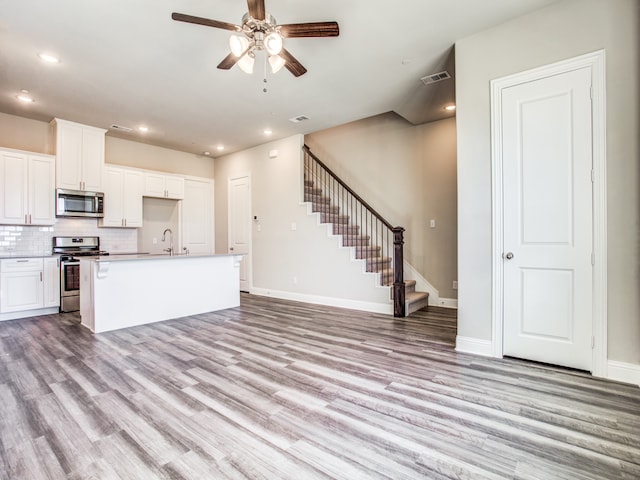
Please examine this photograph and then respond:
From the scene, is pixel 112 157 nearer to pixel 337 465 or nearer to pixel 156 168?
pixel 156 168

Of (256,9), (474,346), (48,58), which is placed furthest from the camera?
(48,58)

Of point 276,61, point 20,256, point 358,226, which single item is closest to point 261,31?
point 276,61

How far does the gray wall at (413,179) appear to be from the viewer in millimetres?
5219

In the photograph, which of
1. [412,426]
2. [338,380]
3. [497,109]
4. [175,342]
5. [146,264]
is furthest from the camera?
[146,264]

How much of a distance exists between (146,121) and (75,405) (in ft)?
14.9

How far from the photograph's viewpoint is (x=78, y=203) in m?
5.32

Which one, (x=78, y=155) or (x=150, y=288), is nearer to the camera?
(x=150, y=288)

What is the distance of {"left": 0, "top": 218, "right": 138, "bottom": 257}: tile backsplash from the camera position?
4.96 m

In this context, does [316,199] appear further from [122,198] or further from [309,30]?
[309,30]

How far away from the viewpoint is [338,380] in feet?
8.31

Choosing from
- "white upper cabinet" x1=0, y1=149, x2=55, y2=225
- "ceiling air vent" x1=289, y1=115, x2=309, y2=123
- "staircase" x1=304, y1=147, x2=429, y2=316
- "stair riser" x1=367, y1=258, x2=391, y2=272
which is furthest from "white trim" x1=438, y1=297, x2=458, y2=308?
"white upper cabinet" x1=0, y1=149, x2=55, y2=225

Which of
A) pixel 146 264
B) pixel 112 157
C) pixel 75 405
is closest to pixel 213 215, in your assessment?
pixel 112 157

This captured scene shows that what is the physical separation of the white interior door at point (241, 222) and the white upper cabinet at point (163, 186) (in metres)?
1.09

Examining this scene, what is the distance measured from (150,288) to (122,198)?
251cm
